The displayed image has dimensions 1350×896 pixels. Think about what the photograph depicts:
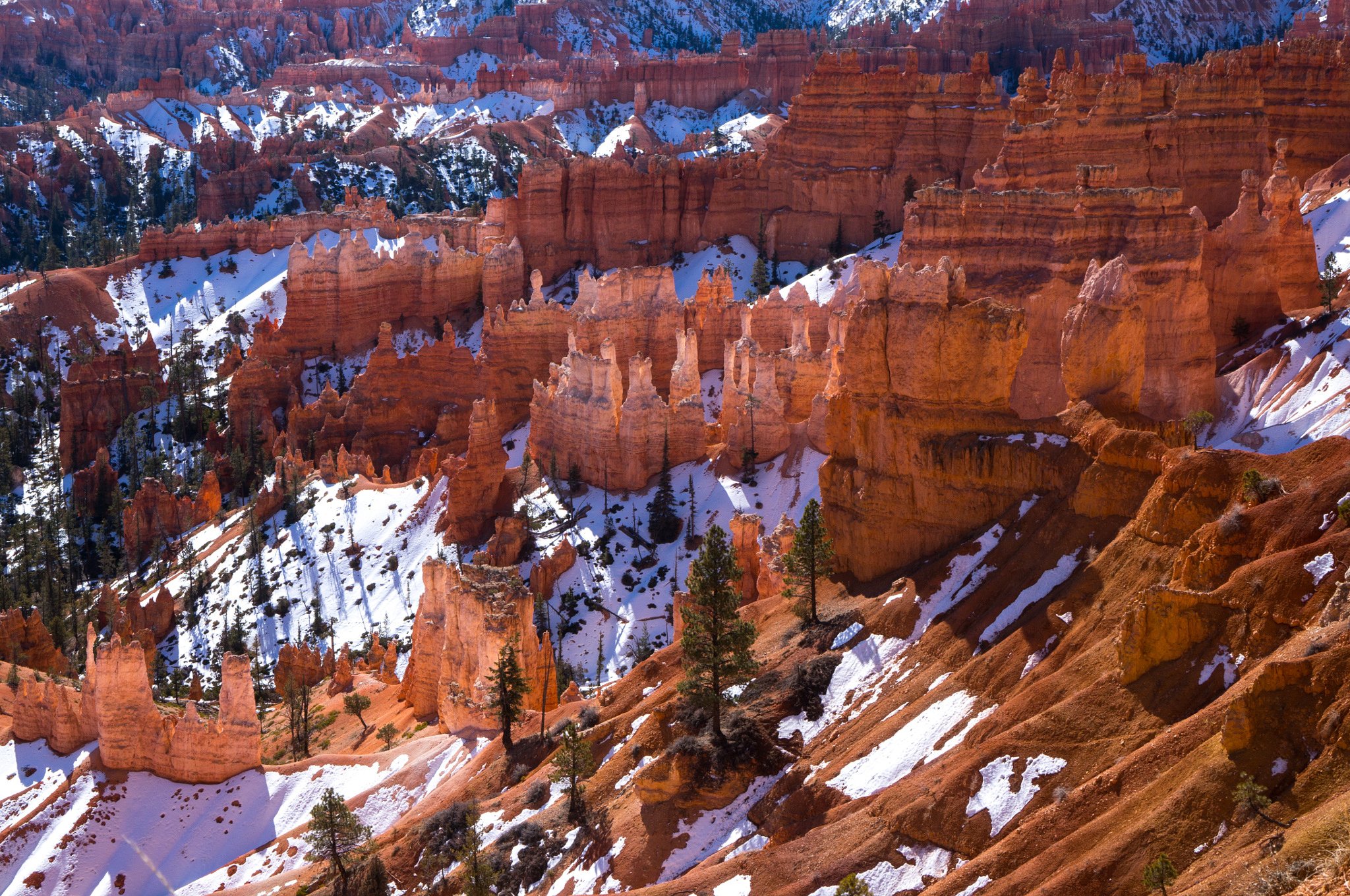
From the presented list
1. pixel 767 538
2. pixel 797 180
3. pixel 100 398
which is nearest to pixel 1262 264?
pixel 767 538

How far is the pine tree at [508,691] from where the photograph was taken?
42.9 metres

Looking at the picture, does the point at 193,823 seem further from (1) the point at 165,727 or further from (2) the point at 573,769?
(2) the point at 573,769

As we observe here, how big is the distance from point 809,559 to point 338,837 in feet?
47.1

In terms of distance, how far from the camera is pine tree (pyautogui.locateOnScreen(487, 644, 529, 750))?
4291cm

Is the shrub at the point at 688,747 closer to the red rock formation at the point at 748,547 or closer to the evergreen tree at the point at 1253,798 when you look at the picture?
the evergreen tree at the point at 1253,798

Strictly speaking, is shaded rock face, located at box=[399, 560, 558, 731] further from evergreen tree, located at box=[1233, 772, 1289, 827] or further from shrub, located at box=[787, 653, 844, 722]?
evergreen tree, located at box=[1233, 772, 1289, 827]

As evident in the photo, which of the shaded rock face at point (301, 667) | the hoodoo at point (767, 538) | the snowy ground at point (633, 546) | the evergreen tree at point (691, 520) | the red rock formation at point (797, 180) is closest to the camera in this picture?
the hoodoo at point (767, 538)

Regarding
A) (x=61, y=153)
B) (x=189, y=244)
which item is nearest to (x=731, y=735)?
(x=189, y=244)

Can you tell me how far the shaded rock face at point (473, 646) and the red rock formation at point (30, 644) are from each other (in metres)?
21.1

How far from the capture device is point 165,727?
49.1m

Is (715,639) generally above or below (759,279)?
above

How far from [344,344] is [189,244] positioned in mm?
38398

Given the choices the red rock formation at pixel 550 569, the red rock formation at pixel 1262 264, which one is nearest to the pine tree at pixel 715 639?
the red rock formation at pixel 1262 264

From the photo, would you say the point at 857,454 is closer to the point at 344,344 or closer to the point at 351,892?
the point at 351,892
